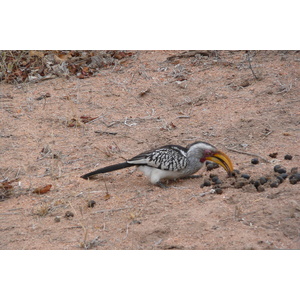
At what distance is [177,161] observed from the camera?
5504 mm

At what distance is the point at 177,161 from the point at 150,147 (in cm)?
120

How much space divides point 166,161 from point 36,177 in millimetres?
1668

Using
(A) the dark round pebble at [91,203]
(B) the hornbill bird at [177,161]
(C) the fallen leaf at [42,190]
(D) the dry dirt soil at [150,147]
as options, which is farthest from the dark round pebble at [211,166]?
(C) the fallen leaf at [42,190]

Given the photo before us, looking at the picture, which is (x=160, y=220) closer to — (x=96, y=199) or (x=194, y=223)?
(x=194, y=223)

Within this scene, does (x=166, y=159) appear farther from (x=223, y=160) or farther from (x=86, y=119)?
(x=86, y=119)

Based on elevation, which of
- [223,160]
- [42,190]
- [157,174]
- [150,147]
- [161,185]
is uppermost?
[223,160]

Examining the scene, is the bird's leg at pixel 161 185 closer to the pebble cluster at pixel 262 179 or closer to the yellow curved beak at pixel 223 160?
the pebble cluster at pixel 262 179

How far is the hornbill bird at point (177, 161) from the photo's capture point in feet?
18.1

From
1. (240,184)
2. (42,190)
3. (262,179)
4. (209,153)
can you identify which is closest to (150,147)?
(209,153)

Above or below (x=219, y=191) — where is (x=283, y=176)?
above

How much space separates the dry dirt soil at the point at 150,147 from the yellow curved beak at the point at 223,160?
0.16 meters

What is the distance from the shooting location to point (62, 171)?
243 inches

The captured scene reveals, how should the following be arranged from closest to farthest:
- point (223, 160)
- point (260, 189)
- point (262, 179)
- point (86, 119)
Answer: point (260, 189) → point (262, 179) → point (223, 160) → point (86, 119)

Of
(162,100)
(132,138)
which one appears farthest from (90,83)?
(132,138)
